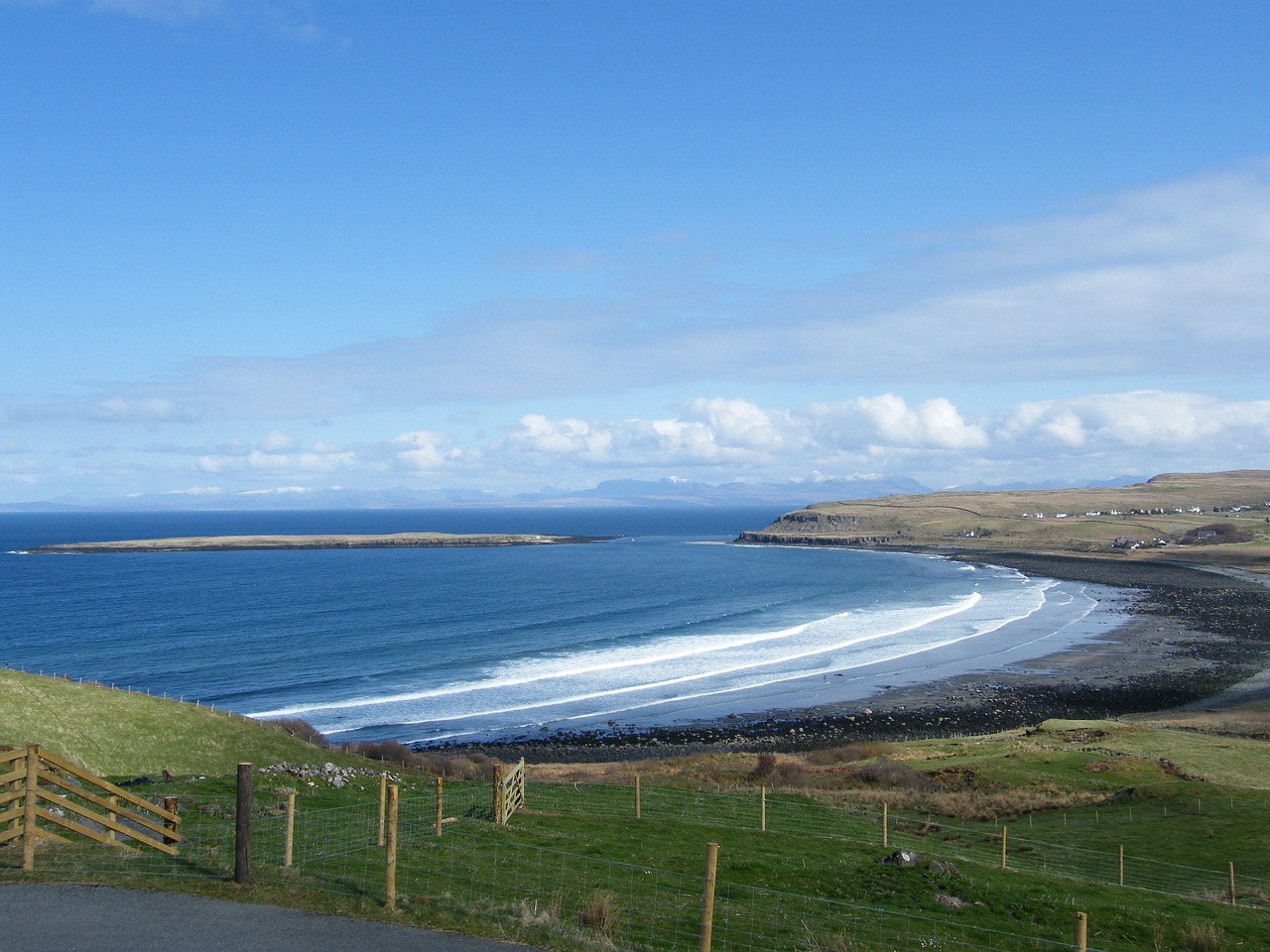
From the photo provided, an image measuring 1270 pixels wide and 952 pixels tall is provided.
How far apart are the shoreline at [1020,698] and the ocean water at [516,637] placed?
277cm

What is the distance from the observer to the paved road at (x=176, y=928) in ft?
40.8

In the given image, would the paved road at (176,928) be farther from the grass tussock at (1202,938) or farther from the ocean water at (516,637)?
the ocean water at (516,637)

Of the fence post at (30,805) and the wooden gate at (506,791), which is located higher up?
the fence post at (30,805)

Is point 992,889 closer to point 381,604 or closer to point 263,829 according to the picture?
point 263,829

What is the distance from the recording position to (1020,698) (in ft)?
202

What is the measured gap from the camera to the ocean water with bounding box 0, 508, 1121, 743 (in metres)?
59.3

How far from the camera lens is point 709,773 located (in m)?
38.5

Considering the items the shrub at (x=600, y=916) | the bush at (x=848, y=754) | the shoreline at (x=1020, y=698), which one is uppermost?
the shrub at (x=600, y=916)

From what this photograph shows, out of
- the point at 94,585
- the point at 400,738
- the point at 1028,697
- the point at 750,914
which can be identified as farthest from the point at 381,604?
the point at 750,914

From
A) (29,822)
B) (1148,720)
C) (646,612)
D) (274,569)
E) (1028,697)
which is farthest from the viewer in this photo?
(274,569)

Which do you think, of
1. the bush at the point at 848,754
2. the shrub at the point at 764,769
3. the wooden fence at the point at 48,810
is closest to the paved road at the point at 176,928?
the wooden fence at the point at 48,810

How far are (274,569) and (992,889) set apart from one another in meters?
151

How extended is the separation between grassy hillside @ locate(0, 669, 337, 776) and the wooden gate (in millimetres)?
12063

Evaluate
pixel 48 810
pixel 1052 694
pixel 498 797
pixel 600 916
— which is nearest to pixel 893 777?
pixel 498 797
